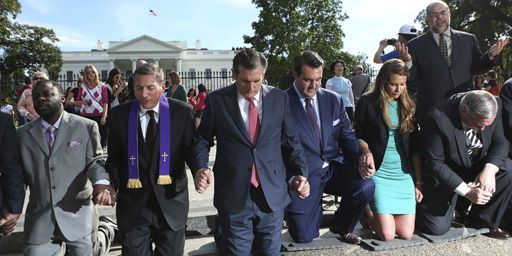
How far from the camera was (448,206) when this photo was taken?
4305mm

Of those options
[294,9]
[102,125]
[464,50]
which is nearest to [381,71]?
[464,50]

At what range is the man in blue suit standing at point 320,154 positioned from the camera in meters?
4.01

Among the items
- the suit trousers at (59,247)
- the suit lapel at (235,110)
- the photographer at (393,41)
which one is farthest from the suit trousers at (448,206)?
the suit trousers at (59,247)

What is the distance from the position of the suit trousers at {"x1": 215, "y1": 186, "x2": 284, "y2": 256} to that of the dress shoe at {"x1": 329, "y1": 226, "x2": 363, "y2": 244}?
1011 mm

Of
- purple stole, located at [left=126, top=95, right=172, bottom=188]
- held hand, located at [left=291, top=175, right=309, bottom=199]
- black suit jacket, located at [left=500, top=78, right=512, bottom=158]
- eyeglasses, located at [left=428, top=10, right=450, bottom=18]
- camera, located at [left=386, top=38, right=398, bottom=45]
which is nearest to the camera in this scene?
purple stole, located at [left=126, top=95, right=172, bottom=188]

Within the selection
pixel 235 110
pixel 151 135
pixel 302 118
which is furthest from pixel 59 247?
pixel 302 118

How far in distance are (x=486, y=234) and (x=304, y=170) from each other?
2306mm

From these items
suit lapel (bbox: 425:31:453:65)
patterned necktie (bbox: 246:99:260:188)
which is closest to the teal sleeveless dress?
suit lapel (bbox: 425:31:453:65)

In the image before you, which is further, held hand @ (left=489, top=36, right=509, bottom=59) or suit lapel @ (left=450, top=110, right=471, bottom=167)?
held hand @ (left=489, top=36, right=509, bottom=59)

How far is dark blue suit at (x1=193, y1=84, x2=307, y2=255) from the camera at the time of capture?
3.14 metres

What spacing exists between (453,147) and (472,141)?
0.87 ft

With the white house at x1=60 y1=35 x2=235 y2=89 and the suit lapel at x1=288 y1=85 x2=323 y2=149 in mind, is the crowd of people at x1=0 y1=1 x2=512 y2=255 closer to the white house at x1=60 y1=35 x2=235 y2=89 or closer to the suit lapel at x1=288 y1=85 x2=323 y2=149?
the suit lapel at x1=288 y1=85 x2=323 y2=149

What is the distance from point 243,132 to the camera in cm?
315

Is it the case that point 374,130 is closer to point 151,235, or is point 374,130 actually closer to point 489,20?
point 151,235
